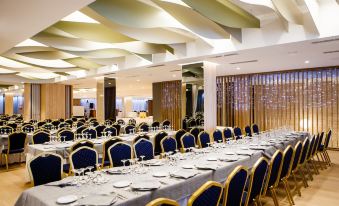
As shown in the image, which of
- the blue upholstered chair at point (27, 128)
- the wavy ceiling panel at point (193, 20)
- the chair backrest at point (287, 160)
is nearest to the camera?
the chair backrest at point (287, 160)

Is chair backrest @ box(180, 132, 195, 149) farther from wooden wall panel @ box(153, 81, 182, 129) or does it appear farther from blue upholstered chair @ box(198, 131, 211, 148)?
wooden wall panel @ box(153, 81, 182, 129)

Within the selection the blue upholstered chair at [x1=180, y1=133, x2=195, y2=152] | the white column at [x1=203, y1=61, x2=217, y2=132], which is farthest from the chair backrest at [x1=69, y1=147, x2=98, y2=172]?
the white column at [x1=203, y1=61, x2=217, y2=132]

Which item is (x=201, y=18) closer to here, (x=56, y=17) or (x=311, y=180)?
(x=56, y=17)

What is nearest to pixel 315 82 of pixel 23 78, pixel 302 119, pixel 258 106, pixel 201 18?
pixel 302 119

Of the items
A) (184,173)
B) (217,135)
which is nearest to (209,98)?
(217,135)

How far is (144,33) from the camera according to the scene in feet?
22.6

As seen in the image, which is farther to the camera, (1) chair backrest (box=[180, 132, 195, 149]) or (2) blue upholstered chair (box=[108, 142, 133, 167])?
(1) chair backrest (box=[180, 132, 195, 149])

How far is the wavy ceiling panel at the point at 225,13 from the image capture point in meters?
5.12

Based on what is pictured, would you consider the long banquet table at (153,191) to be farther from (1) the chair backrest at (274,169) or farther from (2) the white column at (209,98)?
(2) the white column at (209,98)

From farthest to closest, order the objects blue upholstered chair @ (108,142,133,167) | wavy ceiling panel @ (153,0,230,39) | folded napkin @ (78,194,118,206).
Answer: wavy ceiling panel @ (153,0,230,39), blue upholstered chair @ (108,142,133,167), folded napkin @ (78,194,118,206)

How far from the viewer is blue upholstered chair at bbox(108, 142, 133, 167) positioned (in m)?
4.90

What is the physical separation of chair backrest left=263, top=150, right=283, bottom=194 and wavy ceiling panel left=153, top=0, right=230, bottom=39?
3.37m

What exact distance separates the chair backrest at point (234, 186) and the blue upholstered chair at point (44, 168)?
8.58 ft

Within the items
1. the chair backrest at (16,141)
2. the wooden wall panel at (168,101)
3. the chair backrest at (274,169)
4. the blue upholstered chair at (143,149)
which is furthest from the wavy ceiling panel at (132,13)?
the wooden wall panel at (168,101)
